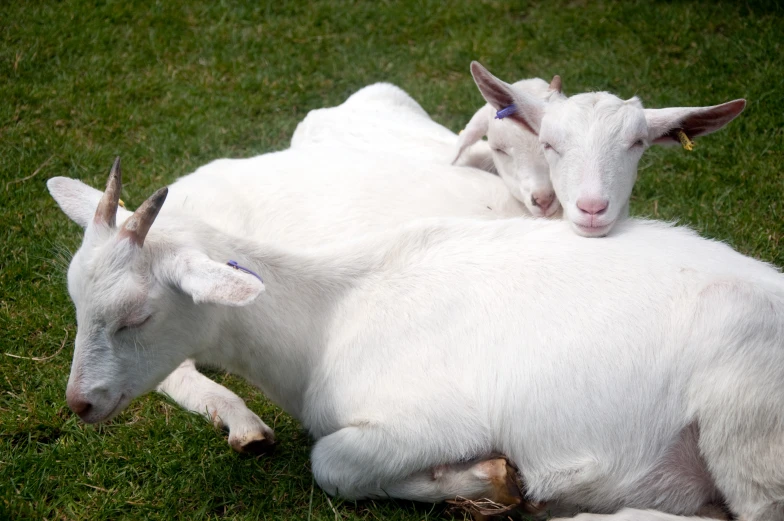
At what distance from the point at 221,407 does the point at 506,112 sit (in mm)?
2053

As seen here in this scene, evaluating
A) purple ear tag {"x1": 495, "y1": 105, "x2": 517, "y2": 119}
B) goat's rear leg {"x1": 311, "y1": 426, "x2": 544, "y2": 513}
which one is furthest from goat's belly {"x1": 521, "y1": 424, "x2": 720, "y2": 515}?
purple ear tag {"x1": 495, "y1": 105, "x2": 517, "y2": 119}

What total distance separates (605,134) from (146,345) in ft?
7.34

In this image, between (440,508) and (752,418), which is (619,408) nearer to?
(752,418)

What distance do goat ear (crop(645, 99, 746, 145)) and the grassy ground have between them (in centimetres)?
113

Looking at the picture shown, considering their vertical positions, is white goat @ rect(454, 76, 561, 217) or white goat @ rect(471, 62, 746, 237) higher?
white goat @ rect(471, 62, 746, 237)

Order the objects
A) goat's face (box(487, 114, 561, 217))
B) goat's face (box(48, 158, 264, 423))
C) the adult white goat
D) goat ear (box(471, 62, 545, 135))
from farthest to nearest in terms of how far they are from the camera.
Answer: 1. goat's face (box(487, 114, 561, 217))
2. goat ear (box(471, 62, 545, 135))
3. goat's face (box(48, 158, 264, 423))
4. the adult white goat

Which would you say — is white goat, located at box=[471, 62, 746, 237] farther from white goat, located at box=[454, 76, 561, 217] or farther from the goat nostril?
the goat nostril

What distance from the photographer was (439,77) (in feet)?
24.6

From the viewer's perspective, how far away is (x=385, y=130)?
5.70 meters

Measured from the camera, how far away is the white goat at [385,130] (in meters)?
5.35

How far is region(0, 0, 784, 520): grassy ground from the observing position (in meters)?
3.89

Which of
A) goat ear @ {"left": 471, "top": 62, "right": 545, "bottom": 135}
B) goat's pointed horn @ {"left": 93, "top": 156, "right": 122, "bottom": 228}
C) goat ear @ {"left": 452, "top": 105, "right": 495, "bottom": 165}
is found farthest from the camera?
goat ear @ {"left": 452, "top": 105, "right": 495, "bottom": 165}

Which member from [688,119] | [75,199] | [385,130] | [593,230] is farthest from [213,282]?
[385,130]

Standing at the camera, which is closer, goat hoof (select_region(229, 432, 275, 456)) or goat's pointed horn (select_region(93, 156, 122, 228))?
goat's pointed horn (select_region(93, 156, 122, 228))
